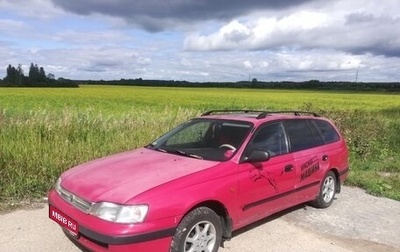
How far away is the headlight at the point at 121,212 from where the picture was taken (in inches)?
135

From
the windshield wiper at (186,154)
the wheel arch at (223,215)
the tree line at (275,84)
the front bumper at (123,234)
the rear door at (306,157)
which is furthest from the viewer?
the tree line at (275,84)

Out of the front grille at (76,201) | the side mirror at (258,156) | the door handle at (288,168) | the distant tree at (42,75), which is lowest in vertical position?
the front grille at (76,201)

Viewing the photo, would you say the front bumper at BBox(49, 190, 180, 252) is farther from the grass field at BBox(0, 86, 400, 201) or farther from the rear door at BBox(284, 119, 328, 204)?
the grass field at BBox(0, 86, 400, 201)

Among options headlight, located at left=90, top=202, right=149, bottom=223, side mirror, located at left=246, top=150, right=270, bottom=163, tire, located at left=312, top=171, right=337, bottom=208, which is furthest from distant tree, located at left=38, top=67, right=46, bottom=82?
headlight, located at left=90, top=202, right=149, bottom=223

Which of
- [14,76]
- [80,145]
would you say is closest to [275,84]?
[14,76]

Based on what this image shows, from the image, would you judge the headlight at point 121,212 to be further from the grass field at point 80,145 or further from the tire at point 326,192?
the tire at point 326,192

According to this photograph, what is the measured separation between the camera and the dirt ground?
4504mm

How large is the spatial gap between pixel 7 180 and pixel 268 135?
3.96 metres

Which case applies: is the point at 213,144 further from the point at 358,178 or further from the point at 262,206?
the point at 358,178

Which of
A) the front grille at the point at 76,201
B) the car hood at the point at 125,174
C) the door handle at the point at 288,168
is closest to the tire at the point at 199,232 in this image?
the car hood at the point at 125,174

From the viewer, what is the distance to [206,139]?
17.2ft

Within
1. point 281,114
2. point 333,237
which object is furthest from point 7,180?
point 333,237

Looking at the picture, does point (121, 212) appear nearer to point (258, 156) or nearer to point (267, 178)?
point (258, 156)

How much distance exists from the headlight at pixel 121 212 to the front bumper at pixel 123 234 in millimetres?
41
